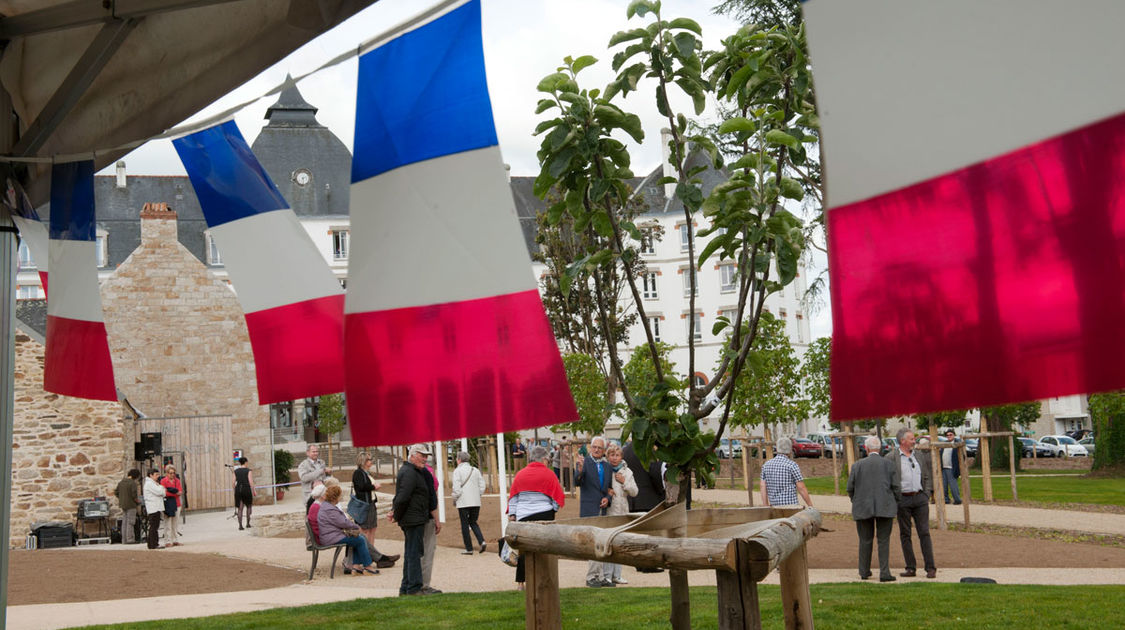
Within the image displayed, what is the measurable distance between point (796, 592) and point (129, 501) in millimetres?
19497

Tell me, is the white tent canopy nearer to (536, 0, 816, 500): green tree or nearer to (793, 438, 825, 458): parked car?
(536, 0, 816, 500): green tree

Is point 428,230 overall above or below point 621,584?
above

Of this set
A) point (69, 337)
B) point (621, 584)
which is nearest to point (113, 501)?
point (621, 584)

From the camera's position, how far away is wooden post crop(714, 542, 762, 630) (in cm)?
380

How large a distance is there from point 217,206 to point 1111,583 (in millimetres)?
10227

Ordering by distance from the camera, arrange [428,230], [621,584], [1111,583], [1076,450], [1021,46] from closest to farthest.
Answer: [1021,46] → [428,230] → [1111,583] → [621,584] → [1076,450]

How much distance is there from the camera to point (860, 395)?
1.98 m

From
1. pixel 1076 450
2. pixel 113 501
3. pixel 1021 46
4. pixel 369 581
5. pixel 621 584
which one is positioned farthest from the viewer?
pixel 1076 450

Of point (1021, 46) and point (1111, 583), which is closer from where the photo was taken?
point (1021, 46)

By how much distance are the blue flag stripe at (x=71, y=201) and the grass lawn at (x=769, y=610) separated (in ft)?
15.8

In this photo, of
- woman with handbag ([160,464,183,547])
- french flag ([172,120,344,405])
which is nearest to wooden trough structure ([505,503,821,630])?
french flag ([172,120,344,405])

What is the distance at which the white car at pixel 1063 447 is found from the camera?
47000 mm

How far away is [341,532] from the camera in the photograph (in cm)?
1380

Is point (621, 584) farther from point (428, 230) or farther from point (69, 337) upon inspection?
point (428, 230)
